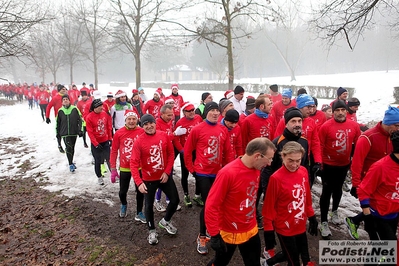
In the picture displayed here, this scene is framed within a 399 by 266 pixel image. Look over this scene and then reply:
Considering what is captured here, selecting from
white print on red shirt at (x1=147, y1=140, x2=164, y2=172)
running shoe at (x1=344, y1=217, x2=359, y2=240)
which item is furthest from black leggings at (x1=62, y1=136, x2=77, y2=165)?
running shoe at (x1=344, y1=217, x2=359, y2=240)

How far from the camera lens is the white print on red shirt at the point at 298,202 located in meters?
3.19

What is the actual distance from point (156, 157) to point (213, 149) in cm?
93

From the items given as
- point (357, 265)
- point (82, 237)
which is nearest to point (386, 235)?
point (357, 265)

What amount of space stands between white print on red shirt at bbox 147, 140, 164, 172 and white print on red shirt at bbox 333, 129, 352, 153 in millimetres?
2911


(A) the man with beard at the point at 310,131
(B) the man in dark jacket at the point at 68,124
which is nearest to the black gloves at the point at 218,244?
(A) the man with beard at the point at 310,131

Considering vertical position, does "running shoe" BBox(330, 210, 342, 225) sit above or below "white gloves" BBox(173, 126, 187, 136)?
below

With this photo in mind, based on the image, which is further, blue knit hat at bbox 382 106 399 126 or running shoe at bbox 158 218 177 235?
running shoe at bbox 158 218 177 235

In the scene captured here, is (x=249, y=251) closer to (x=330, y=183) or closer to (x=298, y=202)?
(x=298, y=202)

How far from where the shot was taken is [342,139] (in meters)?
4.63

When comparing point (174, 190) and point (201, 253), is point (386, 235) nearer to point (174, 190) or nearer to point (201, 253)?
point (201, 253)

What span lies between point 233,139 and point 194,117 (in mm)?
1289

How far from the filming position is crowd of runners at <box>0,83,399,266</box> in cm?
303

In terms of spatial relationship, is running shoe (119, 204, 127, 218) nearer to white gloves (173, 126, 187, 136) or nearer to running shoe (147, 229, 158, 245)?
running shoe (147, 229, 158, 245)

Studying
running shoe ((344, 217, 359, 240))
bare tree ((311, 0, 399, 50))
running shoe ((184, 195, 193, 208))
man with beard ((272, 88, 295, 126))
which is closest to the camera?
running shoe ((344, 217, 359, 240))
